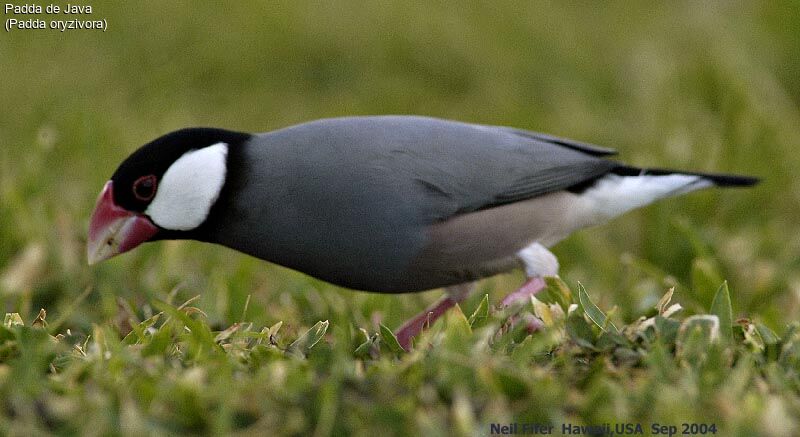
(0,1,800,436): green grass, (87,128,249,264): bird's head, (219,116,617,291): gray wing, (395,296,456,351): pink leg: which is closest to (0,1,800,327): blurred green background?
(0,1,800,436): green grass

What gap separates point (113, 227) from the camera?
389 centimetres

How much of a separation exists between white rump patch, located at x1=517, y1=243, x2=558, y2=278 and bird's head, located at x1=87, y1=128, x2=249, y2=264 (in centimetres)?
124

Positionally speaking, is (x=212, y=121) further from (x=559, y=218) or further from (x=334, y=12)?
(x=559, y=218)

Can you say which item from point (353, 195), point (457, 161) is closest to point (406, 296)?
point (457, 161)

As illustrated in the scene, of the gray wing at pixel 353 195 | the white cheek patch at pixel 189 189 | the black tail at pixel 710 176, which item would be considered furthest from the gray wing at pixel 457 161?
the white cheek patch at pixel 189 189

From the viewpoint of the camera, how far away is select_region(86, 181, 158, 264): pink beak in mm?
3861

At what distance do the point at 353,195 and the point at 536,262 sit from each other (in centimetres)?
86

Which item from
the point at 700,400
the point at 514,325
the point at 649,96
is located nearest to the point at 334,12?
the point at 649,96

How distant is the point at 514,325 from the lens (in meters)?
3.42

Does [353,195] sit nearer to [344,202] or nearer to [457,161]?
[344,202]

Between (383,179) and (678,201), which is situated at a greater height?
(383,179)

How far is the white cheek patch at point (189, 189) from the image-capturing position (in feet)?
12.5

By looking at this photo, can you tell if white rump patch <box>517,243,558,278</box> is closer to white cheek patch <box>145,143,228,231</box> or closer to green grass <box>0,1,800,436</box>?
green grass <box>0,1,800,436</box>

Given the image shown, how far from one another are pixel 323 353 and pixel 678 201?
343cm
